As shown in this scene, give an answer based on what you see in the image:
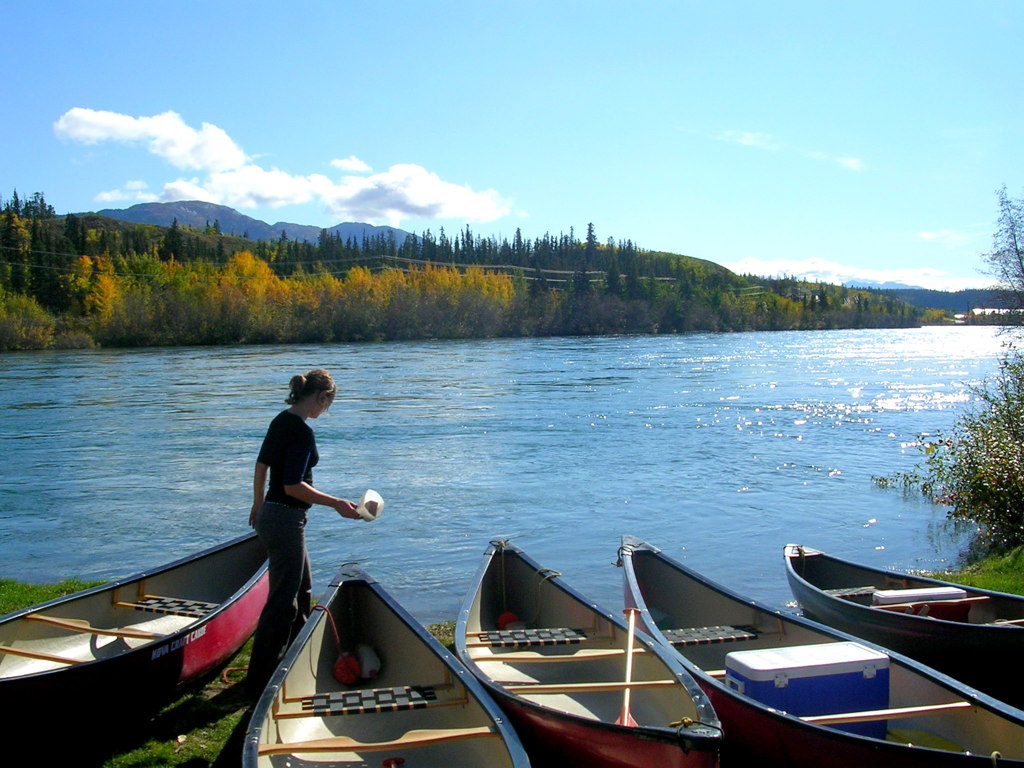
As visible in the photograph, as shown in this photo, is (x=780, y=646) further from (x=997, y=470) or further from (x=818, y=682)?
(x=997, y=470)

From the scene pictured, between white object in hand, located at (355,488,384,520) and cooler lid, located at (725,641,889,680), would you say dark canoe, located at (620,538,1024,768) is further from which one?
white object in hand, located at (355,488,384,520)

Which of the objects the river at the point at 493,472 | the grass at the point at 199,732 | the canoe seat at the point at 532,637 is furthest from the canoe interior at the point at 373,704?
the river at the point at 493,472

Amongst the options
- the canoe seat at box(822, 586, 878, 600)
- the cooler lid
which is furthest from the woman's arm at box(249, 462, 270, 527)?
the canoe seat at box(822, 586, 878, 600)

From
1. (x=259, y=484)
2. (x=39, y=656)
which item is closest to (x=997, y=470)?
(x=259, y=484)

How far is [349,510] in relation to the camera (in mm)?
6922

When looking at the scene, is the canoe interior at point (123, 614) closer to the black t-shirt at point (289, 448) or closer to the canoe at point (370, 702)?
the canoe at point (370, 702)

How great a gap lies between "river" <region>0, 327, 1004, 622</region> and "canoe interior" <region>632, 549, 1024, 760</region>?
2.78m

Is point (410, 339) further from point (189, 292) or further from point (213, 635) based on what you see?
point (213, 635)

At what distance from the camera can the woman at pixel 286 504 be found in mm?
6875

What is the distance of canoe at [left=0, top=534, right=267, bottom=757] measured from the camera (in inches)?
237

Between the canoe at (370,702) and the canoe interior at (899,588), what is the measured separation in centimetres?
460

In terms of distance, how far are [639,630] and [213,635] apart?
3772 millimetres

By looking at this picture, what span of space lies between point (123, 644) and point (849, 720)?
6039 millimetres

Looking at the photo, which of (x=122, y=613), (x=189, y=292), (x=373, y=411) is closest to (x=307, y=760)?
(x=122, y=613)
